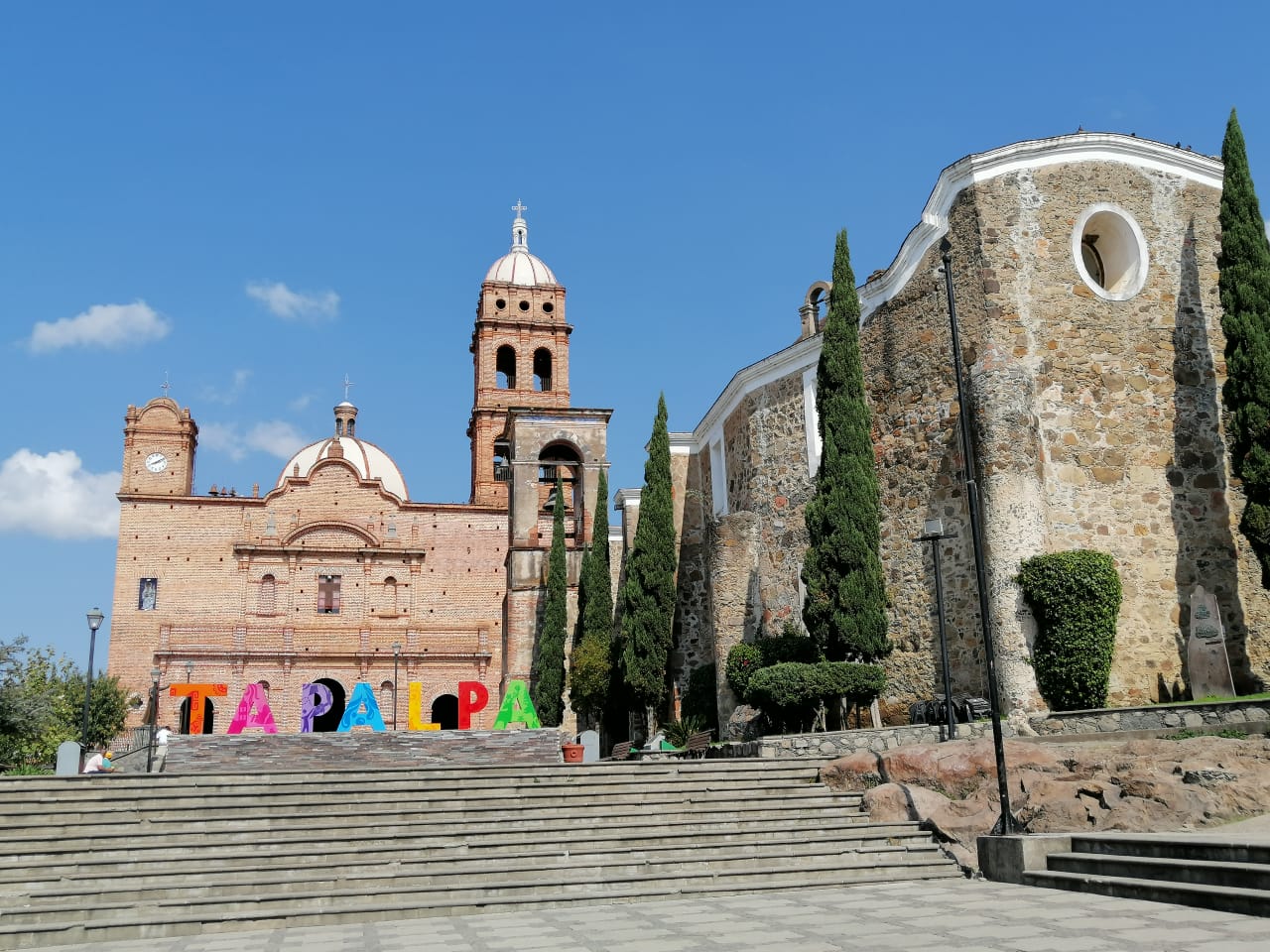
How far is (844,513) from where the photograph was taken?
18.7 metres

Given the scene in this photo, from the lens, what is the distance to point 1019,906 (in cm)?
979

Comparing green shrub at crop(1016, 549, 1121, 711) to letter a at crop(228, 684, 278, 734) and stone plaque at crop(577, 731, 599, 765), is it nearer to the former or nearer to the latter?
stone plaque at crop(577, 731, 599, 765)

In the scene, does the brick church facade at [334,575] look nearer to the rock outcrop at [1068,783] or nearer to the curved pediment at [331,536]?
the curved pediment at [331,536]

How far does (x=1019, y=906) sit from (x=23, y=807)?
11681 millimetres

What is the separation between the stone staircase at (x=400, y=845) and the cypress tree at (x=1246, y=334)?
24.6 ft

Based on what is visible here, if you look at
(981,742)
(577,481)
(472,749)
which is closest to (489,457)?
(577,481)

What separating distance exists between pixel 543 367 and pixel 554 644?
65.2 feet

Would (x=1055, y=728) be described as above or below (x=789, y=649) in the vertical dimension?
below

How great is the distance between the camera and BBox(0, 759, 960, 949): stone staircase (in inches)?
452

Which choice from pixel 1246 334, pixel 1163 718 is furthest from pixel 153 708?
pixel 1246 334

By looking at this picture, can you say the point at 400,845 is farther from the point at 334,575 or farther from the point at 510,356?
the point at 510,356

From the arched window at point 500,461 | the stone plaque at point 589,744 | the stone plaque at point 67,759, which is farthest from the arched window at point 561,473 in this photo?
the stone plaque at point 67,759

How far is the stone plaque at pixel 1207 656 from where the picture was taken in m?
16.1

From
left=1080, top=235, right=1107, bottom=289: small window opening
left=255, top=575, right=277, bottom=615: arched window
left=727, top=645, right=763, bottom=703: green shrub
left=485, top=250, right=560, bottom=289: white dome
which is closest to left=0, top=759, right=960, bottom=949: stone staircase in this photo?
left=727, top=645, right=763, bottom=703: green shrub
